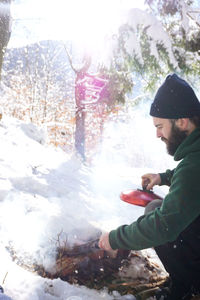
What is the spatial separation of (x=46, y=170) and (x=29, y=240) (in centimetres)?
230

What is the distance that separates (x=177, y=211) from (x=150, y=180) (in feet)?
3.64

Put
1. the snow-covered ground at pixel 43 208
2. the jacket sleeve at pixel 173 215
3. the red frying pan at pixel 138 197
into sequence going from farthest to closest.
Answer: the red frying pan at pixel 138 197 < the snow-covered ground at pixel 43 208 < the jacket sleeve at pixel 173 215

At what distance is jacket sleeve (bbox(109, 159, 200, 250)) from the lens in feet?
4.45

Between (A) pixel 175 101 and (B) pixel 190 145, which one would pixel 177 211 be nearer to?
(B) pixel 190 145

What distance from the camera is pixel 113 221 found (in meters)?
3.20

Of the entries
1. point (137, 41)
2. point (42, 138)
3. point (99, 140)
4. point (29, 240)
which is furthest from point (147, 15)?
point (99, 140)

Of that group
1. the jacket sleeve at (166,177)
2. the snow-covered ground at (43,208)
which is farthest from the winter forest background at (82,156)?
the jacket sleeve at (166,177)

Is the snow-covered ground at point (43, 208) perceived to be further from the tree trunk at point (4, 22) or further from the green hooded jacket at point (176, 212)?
the tree trunk at point (4, 22)

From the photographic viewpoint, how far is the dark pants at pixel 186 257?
1.54 metres

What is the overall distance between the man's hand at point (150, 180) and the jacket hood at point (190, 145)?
2.82 feet

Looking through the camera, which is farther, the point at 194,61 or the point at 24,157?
the point at 194,61

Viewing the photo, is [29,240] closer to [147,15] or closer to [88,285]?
[88,285]

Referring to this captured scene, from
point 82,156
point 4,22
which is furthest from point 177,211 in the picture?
point 82,156

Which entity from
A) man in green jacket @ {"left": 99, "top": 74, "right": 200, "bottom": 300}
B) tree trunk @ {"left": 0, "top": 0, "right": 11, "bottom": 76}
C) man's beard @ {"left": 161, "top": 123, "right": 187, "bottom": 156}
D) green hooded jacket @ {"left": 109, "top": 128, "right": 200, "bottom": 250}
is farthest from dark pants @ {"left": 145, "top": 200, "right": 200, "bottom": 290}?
tree trunk @ {"left": 0, "top": 0, "right": 11, "bottom": 76}
